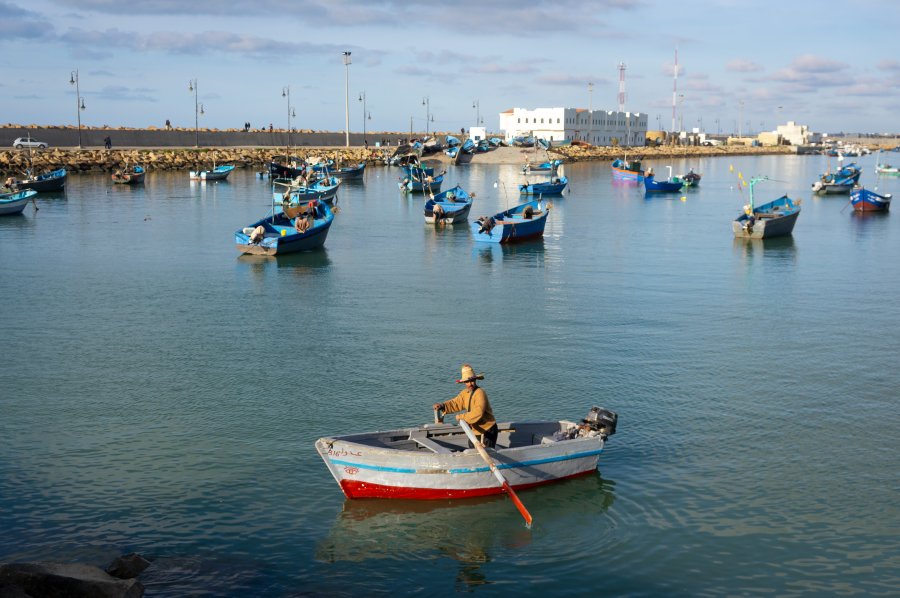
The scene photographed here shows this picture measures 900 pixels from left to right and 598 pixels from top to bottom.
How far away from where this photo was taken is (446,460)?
1602cm

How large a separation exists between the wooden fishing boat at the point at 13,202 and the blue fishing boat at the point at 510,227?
35839 millimetres

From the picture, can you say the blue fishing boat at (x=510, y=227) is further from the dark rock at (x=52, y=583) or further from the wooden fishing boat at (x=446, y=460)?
the dark rock at (x=52, y=583)

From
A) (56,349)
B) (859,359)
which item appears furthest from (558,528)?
(56,349)

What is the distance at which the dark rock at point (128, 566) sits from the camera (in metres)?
13.4

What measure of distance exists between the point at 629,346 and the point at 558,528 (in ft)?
40.9

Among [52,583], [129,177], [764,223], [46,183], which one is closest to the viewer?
[52,583]

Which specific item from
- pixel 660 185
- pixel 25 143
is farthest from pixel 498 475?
pixel 25 143

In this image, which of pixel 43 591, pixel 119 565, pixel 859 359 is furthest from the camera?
pixel 859 359

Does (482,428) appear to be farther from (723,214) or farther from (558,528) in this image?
(723,214)

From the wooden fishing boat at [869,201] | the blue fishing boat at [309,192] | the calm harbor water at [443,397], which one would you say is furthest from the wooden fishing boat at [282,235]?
the wooden fishing boat at [869,201]

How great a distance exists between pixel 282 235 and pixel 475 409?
1263 inches

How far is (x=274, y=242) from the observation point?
4547 cm

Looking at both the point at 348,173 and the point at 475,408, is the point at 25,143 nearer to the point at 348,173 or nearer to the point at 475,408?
the point at 348,173

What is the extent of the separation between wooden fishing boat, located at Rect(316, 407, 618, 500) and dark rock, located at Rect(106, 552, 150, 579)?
365 cm
